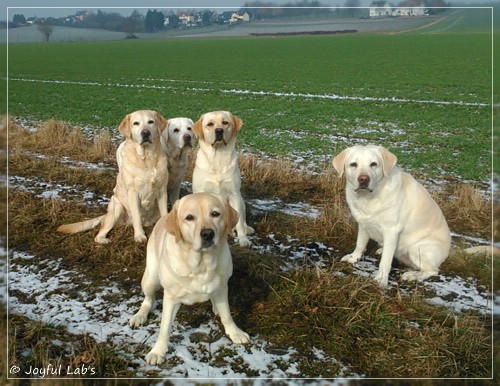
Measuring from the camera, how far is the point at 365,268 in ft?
16.1

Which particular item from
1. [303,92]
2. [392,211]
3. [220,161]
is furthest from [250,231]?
[303,92]

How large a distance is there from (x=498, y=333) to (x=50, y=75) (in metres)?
Result: 25.7

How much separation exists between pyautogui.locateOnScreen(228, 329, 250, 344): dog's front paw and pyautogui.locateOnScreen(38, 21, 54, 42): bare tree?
3247 millimetres

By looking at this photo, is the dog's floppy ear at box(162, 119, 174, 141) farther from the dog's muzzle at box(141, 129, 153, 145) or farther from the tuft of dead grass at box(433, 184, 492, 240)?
the tuft of dead grass at box(433, 184, 492, 240)

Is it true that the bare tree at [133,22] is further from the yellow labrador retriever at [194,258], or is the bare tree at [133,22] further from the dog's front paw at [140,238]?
the dog's front paw at [140,238]

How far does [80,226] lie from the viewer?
5543mm

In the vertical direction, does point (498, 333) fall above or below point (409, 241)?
below

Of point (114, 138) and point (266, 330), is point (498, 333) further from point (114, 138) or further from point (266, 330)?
point (114, 138)

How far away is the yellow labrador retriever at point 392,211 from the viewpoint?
4328 mm

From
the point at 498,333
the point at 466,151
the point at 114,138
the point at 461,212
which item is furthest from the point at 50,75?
the point at 498,333

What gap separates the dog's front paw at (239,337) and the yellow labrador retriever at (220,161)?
1675 millimetres

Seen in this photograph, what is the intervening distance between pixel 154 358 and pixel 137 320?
0.51 metres

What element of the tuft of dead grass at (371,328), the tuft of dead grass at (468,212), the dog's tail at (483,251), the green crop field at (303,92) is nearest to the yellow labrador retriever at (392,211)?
the dog's tail at (483,251)

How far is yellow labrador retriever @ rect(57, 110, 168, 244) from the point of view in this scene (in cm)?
540
